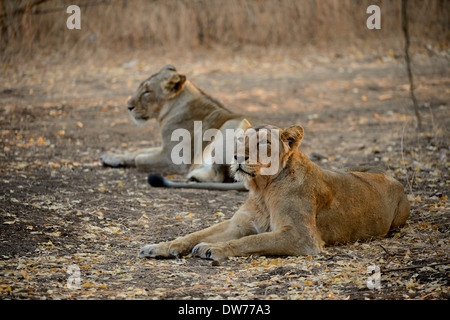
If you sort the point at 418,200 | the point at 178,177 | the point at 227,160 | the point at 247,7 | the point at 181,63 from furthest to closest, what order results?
the point at 247,7 < the point at 181,63 < the point at 178,177 < the point at 227,160 < the point at 418,200

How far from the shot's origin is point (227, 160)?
26.1 feet

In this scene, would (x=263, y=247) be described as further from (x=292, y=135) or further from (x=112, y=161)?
(x=112, y=161)

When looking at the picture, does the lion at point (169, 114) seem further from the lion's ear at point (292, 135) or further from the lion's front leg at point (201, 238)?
the lion's ear at point (292, 135)

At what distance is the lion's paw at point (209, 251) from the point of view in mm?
5098

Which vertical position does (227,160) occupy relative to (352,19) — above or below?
below

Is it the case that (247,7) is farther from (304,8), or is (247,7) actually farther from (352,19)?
(352,19)

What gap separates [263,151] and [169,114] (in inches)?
159

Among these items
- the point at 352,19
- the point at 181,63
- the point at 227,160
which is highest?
the point at 352,19

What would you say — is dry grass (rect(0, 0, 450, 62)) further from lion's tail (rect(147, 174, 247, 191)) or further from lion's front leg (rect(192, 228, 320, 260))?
lion's front leg (rect(192, 228, 320, 260))

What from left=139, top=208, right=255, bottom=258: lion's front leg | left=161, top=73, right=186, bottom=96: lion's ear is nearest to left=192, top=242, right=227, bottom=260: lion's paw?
left=139, top=208, right=255, bottom=258: lion's front leg

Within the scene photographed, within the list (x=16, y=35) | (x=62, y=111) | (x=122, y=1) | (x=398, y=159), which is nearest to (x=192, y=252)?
(x=398, y=159)

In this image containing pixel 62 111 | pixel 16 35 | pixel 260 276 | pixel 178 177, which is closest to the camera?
pixel 260 276

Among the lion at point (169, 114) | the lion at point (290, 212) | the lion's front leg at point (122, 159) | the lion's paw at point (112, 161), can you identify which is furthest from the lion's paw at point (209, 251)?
the lion's paw at point (112, 161)

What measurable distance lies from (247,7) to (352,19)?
9.68 ft
